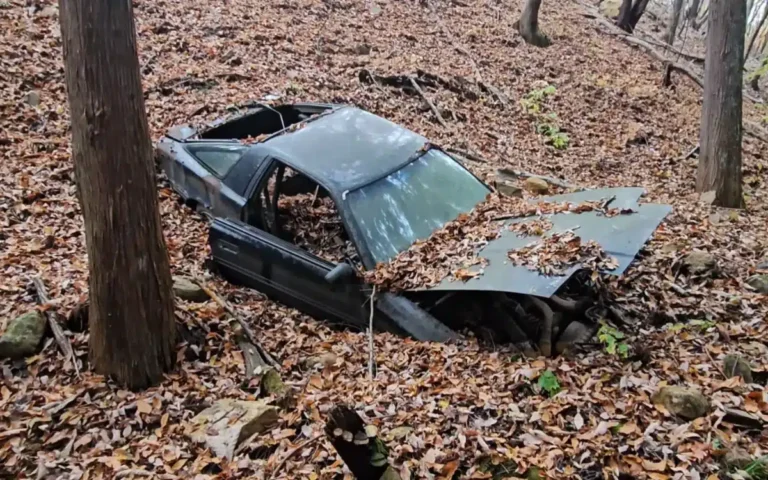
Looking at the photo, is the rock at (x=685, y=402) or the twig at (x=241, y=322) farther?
the twig at (x=241, y=322)

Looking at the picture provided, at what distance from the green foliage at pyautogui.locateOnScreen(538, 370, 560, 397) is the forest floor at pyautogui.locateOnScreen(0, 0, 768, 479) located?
0.03 metres

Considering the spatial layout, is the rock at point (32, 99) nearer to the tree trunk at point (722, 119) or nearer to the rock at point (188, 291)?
the rock at point (188, 291)

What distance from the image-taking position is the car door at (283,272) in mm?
4668

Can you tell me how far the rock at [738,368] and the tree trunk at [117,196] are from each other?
3.73m

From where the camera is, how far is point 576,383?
3934 mm

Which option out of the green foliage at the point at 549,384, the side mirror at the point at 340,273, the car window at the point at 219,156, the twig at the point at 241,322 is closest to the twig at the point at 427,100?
the car window at the point at 219,156

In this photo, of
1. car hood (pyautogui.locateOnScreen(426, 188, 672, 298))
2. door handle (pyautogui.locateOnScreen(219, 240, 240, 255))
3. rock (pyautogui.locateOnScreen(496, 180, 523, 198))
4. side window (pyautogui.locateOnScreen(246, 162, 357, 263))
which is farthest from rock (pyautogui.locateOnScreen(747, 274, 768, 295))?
door handle (pyautogui.locateOnScreen(219, 240, 240, 255))

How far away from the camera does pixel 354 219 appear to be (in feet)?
15.3

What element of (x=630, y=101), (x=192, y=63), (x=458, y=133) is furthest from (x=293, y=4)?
(x=630, y=101)

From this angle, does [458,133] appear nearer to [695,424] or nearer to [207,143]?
[207,143]

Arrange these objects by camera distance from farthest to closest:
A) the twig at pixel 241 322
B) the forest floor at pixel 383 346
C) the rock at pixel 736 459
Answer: the twig at pixel 241 322
the forest floor at pixel 383 346
the rock at pixel 736 459

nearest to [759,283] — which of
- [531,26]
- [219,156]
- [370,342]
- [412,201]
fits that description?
[412,201]

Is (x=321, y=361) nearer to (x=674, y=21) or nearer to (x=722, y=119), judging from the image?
(x=722, y=119)

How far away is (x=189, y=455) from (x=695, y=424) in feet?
9.51
